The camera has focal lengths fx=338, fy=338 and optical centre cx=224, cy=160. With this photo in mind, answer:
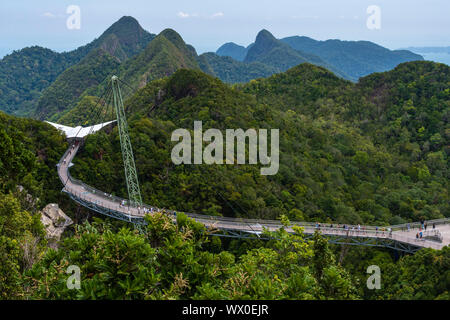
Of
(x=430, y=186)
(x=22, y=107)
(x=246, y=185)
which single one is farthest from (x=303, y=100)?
(x=22, y=107)

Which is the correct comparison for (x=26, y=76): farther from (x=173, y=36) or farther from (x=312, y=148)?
(x=312, y=148)

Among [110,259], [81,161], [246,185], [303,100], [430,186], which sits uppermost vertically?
[303,100]

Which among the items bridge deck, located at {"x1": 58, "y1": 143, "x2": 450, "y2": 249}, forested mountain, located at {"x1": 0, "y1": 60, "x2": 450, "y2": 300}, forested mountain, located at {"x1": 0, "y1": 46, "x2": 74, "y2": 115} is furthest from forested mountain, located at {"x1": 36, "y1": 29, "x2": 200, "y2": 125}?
bridge deck, located at {"x1": 58, "y1": 143, "x2": 450, "y2": 249}

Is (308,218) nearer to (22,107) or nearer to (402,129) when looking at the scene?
(402,129)

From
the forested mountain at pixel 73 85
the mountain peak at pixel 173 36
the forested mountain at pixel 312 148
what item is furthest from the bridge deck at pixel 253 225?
the mountain peak at pixel 173 36

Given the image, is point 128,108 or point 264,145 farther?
point 128,108

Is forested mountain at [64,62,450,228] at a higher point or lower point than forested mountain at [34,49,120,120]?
lower

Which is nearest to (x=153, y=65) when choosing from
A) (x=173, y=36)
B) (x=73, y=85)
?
(x=73, y=85)

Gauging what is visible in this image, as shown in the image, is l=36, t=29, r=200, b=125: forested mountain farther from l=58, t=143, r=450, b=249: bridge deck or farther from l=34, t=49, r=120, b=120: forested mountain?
l=58, t=143, r=450, b=249: bridge deck
